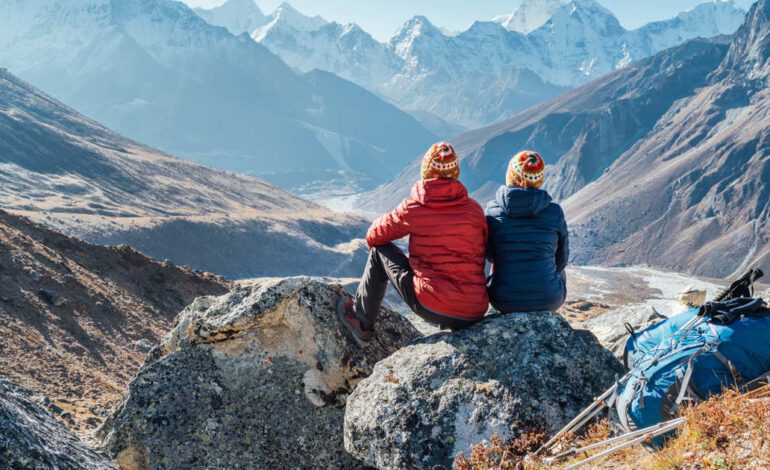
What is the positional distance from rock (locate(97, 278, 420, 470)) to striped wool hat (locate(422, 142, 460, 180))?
8.57 ft

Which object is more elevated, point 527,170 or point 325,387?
point 527,170

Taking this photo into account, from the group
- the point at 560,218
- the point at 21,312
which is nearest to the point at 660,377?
the point at 560,218

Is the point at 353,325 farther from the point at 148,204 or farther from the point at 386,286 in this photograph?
the point at 148,204

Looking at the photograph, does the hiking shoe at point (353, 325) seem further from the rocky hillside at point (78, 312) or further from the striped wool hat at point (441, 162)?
the rocky hillside at point (78, 312)

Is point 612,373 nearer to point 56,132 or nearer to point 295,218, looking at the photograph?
point 295,218

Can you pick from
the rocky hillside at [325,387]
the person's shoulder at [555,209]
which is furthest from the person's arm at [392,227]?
the person's shoulder at [555,209]

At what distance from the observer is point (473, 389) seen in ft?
23.0

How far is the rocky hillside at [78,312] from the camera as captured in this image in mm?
13320

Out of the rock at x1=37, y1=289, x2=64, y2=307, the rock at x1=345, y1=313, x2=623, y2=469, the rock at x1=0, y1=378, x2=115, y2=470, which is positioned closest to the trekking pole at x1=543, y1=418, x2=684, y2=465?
the rock at x1=345, y1=313, x2=623, y2=469

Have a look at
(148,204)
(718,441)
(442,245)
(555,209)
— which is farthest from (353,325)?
(148,204)

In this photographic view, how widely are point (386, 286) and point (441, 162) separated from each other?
1.96 metres

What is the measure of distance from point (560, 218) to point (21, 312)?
606 inches

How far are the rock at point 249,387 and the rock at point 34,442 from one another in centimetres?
141

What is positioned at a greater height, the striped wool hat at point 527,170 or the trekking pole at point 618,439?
the striped wool hat at point 527,170
